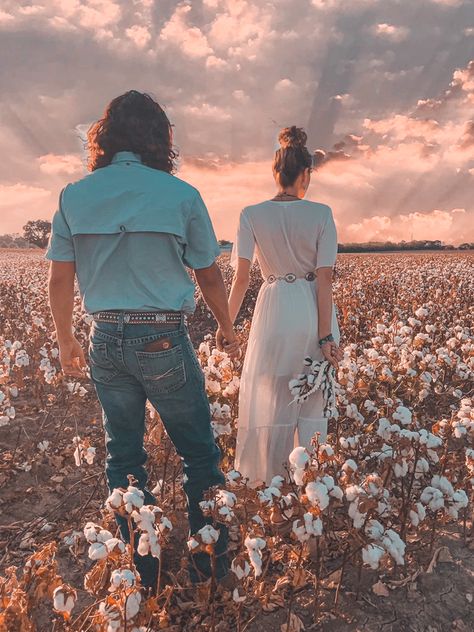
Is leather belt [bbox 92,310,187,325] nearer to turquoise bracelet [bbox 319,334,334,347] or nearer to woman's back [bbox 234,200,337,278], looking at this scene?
woman's back [bbox 234,200,337,278]

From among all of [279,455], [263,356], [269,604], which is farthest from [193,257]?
[269,604]

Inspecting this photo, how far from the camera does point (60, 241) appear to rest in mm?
2363

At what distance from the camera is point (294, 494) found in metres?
2.47

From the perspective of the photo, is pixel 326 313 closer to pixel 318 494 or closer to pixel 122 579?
pixel 318 494

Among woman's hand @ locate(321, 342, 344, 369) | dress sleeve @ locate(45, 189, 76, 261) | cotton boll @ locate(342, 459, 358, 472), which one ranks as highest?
dress sleeve @ locate(45, 189, 76, 261)

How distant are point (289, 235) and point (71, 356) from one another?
1550mm

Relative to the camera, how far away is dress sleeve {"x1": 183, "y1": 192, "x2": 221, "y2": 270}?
7.68 feet

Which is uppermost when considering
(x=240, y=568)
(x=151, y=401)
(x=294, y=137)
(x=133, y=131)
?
(x=294, y=137)

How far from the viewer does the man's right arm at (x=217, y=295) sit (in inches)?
98.1

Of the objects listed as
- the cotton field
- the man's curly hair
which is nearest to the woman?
the cotton field

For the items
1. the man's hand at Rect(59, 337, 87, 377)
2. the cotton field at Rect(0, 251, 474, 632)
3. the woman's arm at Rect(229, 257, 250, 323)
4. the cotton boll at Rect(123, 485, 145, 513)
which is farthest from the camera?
the woman's arm at Rect(229, 257, 250, 323)

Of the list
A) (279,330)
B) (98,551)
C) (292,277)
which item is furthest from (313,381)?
(98,551)

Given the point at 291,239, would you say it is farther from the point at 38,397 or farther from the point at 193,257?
the point at 38,397

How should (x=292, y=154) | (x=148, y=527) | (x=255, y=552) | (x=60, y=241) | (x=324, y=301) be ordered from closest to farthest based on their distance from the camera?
1. (x=148, y=527)
2. (x=255, y=552)
3. (x=60, y=241)
4. (x=292, y=154)
5. (x=324, y=301)
